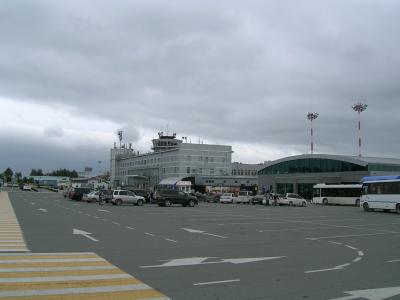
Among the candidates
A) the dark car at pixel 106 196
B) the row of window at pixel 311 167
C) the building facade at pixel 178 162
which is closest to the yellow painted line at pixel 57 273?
the dark car at pixel 106 196

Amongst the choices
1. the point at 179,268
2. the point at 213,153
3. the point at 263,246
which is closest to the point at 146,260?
the point at 179,268

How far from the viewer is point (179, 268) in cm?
1149

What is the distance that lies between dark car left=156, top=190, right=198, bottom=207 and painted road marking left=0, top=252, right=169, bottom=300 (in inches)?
1523

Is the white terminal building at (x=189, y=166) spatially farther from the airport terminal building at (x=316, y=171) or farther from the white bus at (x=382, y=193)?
the white bus at (x=382, y=193)

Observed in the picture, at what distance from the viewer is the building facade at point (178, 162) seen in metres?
136

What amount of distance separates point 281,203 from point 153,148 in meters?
103

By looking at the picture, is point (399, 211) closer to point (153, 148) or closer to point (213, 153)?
point (213, 153)

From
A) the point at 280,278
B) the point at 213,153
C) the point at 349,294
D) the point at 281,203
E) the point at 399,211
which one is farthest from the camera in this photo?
the point at 213,153

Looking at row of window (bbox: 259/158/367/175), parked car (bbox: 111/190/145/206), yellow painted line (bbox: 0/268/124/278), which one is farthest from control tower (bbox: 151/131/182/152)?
yellow painted line (bbox: 0/268/124/278)

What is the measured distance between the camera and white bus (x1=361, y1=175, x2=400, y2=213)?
42.4 meters

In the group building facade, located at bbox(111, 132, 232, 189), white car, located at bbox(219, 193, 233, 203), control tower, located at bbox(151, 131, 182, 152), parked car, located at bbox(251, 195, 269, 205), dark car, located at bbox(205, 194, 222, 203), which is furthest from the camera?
control tower, located at bbox(151, 131, 182, 152)

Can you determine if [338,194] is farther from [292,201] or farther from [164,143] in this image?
[164,143]

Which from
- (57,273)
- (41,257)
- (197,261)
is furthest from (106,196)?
(57,273)

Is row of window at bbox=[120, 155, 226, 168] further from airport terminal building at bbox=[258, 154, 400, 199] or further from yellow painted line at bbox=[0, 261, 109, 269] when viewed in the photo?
yellow painted line at bbox=[0, 261, 109, 269]
